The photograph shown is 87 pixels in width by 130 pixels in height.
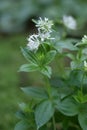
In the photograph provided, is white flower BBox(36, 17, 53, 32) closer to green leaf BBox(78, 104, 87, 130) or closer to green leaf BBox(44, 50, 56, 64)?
green leaf BBox(44, 50, 56, 64)

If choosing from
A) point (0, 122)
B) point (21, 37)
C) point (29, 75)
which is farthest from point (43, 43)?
point (21, 37)

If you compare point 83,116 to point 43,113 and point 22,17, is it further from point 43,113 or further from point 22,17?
point 22,17

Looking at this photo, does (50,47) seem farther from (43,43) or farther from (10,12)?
(10,12)

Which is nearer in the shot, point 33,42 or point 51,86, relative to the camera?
point 33,42

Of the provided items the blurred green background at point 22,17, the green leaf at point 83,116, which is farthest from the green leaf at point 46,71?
the blurred green background at point 22,17

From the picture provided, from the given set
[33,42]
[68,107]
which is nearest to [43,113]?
[68,107]

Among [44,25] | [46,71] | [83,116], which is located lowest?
[83,116]
